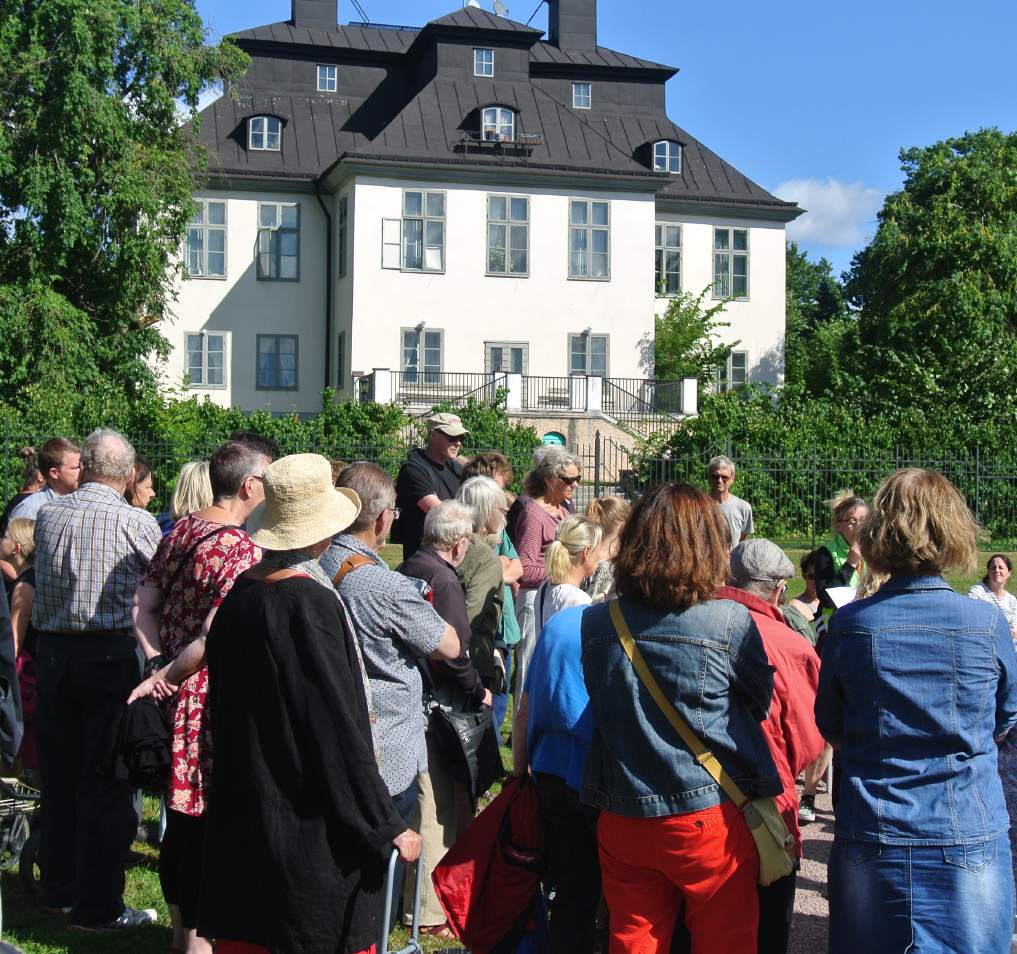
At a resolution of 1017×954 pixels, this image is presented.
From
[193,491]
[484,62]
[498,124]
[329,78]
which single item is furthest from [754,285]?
[193,491]

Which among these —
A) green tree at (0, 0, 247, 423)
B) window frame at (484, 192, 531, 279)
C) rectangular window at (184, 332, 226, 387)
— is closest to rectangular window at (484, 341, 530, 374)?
window frame at (484, 192, 531, 279)

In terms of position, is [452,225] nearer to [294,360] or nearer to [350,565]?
[294,360]

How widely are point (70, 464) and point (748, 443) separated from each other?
19.0 meters

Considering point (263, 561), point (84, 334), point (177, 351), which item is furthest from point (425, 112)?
point (263, 561)

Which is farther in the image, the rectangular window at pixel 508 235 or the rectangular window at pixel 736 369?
the rectangular window at pixel 736 369

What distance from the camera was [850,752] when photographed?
3.68m

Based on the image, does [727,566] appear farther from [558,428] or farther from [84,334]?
[558,428]

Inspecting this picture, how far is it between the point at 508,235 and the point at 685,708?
34076 millimetres

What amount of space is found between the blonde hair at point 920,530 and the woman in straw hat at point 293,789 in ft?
5.25

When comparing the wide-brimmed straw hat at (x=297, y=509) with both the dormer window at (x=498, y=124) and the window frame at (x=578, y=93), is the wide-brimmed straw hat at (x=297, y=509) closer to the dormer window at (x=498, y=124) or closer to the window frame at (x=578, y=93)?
the dormer window at (x=498, y=124)

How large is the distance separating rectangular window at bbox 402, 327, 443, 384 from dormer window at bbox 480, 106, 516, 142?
20.0 ft

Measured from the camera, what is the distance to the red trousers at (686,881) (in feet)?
12.1

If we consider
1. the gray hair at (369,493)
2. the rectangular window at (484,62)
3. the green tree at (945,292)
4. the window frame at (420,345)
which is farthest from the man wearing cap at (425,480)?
the rectangular window at (484,62)

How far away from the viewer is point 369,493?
4.98m
